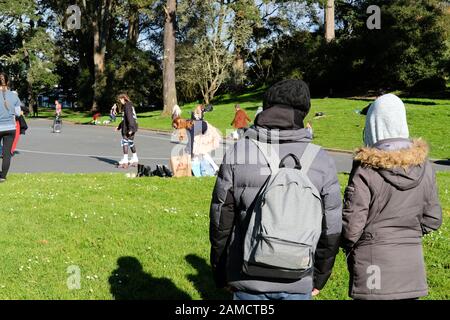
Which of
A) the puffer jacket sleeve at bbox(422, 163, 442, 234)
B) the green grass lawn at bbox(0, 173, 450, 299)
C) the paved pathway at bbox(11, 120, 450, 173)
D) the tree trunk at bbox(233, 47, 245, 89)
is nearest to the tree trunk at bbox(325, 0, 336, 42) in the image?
the tree trunk at bbox(233, 47, 245, 89)

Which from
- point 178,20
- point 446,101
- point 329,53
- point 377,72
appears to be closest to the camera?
point 446,101

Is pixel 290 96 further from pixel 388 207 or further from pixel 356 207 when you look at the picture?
pixel 388 207

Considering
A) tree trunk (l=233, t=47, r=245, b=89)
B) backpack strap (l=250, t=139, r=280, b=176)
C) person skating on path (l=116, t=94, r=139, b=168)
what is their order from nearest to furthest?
1. backpack strap (l=250, t=139, r=280, b=176)
2. person skating on path (l=116, t=94, r=139, b=168)
3. tree trunk (l=233, t=47, r=245, b=89)

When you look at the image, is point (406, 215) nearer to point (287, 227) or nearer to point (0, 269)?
point (287, 227)

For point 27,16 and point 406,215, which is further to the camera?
point 27,16

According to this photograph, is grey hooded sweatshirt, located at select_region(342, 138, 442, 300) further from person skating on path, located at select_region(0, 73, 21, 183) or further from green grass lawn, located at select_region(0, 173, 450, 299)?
person skating on path, located at select_region(0, 73, 21, 183)

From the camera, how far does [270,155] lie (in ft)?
9.48

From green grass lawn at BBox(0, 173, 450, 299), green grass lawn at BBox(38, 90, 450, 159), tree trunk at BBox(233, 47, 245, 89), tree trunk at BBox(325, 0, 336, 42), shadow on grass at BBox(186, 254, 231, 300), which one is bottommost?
shadow on grass at BBox(186, 254, 231, 300)

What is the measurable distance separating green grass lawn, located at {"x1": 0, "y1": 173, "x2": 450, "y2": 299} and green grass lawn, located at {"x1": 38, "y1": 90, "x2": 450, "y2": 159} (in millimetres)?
12337

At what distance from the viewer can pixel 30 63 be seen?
49.6 metres

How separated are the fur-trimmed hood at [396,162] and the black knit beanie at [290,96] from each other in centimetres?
50

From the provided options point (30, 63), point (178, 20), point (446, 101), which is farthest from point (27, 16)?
point (446, 101)

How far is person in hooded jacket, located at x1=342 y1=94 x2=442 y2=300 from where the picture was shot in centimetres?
317

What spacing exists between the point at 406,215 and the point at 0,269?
410 cm
